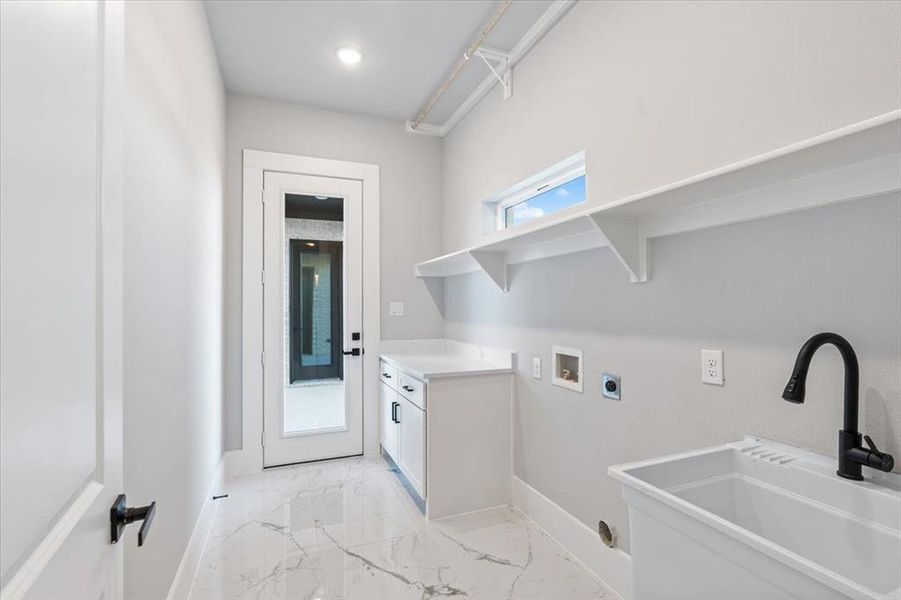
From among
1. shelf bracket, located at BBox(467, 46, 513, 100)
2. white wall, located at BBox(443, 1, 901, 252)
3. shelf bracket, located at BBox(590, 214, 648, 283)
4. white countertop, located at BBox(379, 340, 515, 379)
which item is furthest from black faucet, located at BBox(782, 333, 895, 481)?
shelf bracket, located at BBox(467, 46, 513, 100)

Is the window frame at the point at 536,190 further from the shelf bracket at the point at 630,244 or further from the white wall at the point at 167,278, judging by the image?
the white wall at the point at 167,278

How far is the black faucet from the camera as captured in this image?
102 centimetres

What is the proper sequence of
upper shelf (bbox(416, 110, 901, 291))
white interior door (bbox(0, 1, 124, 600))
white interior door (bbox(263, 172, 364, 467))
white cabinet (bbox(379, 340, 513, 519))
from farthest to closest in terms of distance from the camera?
1. white interior door (bbox(263, 172, 364, 467))
2. white cabinet (bbox(379, 340, 513, 519))
3. upper shelf (bbox(416, 110, 901, 291))
4. white interior door (bbox(0, 1, 124, 600))

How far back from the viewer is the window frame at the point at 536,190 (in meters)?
2.29

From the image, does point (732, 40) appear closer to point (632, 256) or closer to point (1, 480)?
point (632, 256)

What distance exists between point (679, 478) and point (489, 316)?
1881 mm

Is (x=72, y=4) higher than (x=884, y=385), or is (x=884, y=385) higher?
(x=72, y=4)

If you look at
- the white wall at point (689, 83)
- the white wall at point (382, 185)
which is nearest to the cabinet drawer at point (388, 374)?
the white wall at point (382, 185)

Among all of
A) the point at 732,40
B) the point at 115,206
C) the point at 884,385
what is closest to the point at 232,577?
the point at 115,206

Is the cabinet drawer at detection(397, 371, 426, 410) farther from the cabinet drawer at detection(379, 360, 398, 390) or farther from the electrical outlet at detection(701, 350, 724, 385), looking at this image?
the electrical outlet at detection(701, 350, 724, 385)

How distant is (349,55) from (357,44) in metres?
0.12

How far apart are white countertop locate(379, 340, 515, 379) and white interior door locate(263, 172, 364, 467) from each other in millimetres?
367

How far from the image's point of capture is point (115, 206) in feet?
2.65

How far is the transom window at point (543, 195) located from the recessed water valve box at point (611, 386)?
892mm
